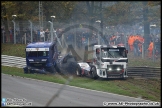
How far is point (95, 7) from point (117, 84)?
594 inches

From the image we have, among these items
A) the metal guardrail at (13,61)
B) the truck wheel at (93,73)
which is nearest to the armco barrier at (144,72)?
the truck wheel at (93,73)

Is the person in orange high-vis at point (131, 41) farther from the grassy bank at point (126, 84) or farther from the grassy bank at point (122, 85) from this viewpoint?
the grassy bank at point (122, 85)

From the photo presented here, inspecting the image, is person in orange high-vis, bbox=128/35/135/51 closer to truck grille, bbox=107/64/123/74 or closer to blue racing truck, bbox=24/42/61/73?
blue racing truck, bbox=24/42/61/73

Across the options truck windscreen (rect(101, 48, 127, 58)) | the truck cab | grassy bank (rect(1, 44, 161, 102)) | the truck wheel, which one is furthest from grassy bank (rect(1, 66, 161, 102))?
truck windscreen (rect(101, 48, 127, 58))

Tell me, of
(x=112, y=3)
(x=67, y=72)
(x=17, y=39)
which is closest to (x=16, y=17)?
(x=17, y=39)

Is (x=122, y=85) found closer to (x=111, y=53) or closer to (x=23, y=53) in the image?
(x=111, y=53)

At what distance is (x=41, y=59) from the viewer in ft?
69.5

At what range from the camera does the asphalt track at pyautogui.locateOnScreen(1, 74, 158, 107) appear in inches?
482

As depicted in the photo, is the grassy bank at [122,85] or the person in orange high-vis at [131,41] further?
the person in orange high-vis at [131,41]

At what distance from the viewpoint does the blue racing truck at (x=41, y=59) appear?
2111cm

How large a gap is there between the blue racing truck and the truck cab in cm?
300

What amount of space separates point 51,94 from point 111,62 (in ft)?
18.0

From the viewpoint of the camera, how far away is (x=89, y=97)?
44.5 feet

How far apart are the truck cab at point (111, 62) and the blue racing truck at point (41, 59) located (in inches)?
118
